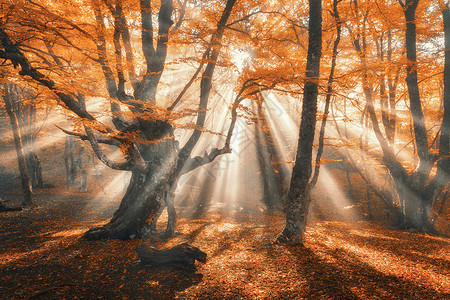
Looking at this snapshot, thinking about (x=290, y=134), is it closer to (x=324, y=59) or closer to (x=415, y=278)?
(x=324, y=59)

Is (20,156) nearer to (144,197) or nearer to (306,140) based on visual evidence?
(144,197)

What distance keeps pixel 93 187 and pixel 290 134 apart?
19454mm

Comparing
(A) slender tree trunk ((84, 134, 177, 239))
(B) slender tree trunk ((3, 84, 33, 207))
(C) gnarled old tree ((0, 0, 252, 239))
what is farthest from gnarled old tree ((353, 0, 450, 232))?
(B) slender tree trunk ((3, 84, 33, 207))

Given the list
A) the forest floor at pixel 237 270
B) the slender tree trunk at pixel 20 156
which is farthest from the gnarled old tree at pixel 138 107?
the slender tree trunk at pixel 20 156

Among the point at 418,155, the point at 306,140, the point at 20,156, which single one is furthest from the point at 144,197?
the point at 418,155

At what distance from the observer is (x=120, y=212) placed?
7555 mm

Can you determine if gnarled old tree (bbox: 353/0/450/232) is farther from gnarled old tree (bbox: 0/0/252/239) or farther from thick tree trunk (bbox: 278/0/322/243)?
gnarled old tree (bbox: 0/0/252/239)

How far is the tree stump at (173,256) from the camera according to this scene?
480 centimetres

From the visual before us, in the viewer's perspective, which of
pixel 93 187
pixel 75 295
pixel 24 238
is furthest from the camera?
pixel 93 187

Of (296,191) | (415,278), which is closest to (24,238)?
(296,191)

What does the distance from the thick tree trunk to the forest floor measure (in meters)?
0.63

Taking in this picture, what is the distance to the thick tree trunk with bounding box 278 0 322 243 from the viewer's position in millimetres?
5809

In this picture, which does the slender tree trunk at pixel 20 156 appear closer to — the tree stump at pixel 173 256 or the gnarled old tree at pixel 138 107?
the gnarled old tree at pixel 138 107

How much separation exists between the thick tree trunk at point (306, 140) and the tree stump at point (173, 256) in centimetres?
255
